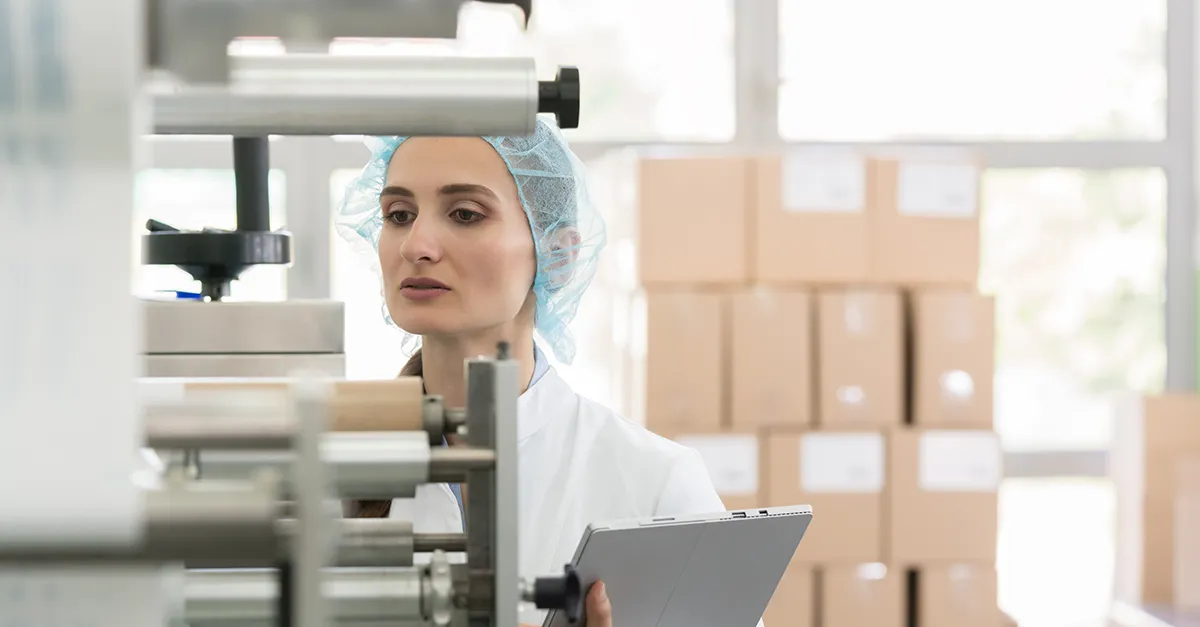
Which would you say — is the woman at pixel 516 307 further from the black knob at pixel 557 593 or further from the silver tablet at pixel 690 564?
the black knob at pixel 557 593

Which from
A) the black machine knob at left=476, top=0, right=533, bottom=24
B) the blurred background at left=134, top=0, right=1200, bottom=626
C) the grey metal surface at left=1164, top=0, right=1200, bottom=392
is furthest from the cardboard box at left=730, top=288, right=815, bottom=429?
the black machine knob at left=476, top=0, right=533, bottom=24

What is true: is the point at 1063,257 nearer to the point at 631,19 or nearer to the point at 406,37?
the point at 631,19

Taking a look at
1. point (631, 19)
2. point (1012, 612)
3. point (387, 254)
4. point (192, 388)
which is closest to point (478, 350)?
point (387, 254)

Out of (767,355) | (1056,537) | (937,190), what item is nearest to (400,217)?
(767,355)

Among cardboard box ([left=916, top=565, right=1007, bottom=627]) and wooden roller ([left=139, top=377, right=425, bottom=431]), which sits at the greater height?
wooden roller ([left=139, top=377, right=425, bottom=431])

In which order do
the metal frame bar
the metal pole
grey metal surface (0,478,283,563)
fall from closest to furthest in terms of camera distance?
grey metal surface (0,478,283,563), the metal pole, the metal frame bar

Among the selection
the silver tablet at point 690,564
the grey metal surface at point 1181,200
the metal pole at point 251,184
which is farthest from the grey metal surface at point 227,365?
the grey metal surface at point 1181,200

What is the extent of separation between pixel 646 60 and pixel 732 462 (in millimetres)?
1155

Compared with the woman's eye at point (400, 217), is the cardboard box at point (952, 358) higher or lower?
lower

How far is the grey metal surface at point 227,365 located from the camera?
38.9 inches

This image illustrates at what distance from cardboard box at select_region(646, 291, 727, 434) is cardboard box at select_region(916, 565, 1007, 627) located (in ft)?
1.94

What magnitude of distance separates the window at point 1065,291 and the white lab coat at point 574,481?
77.8 inches

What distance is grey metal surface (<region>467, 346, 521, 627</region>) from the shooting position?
0.56m

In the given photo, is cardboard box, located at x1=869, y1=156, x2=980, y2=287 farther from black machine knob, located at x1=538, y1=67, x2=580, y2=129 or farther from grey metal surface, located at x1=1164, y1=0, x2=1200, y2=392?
black machine knob, located at x1=538, y1=67, x2=580, y2=129
